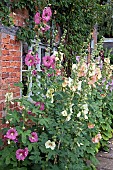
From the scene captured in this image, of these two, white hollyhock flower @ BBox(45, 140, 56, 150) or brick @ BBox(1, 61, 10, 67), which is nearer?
white hollyhock flower @ BBox(45, 140, 56, 150)

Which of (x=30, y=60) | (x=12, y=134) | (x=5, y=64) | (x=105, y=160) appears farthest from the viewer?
(x=105, y=160)

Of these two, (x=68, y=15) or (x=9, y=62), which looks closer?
(x=9, y=62)

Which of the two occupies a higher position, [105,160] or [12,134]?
[12,134]

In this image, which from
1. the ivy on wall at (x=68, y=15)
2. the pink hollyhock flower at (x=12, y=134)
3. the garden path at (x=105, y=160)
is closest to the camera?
the pink hollyhock flower at (x=12, y=134)

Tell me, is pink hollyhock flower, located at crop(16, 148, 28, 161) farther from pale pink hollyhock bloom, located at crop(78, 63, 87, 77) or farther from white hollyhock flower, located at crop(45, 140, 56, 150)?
pale pink hollyhock bloom, located at crop(78, 63, 87, 77)

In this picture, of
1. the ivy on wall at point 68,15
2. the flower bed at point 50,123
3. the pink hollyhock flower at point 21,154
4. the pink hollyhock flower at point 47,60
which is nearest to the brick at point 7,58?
the ivy on wall at point 68,15

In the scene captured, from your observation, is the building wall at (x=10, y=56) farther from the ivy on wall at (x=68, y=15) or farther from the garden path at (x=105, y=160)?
the garden path at (x=105, y=160)

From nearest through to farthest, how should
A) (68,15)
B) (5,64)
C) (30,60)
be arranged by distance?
(30,60), (5,64), (68,15)

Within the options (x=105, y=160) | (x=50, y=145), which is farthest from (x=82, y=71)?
(x=105, y=160)

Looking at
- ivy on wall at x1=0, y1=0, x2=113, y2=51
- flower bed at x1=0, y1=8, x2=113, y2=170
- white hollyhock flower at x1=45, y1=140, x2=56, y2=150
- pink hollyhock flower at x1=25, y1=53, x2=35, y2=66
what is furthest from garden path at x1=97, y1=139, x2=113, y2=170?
ivy on wall at x1=0, y1=0, x2=113, y2=51

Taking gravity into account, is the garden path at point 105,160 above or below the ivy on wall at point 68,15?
below

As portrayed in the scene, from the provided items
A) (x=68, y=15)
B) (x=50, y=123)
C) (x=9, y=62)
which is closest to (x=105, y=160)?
(x=50, y=123)

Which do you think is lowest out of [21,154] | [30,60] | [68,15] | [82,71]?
[21,154]

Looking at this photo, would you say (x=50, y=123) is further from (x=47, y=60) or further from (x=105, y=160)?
(x=105, y=160)
